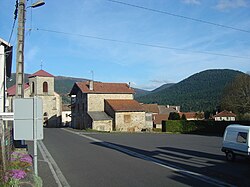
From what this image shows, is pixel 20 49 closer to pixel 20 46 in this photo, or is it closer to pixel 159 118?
pixel 20 46

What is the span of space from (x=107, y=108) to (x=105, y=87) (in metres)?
4.76

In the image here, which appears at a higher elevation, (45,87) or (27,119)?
(45,87)

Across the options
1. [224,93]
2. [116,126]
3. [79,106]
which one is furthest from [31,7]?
[224,93]

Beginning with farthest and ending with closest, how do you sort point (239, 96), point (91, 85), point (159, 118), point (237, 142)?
point (159, 118) < point (239, 96) < point (91, 85) < point (237, 142)

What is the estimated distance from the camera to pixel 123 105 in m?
53.6

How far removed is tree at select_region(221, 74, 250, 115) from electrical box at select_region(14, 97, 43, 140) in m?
51.0

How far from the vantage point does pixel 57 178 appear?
1060 cm

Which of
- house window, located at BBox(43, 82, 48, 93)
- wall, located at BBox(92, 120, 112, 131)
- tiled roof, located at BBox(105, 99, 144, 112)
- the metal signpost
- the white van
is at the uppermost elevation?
house window, located at BBox(43, 82, 48, 93)

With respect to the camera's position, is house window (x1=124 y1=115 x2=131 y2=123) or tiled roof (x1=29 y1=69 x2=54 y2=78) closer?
house window (x1=124 y1=115 x2=131 y2=123)

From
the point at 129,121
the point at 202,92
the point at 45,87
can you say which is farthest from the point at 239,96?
the point at 202,92

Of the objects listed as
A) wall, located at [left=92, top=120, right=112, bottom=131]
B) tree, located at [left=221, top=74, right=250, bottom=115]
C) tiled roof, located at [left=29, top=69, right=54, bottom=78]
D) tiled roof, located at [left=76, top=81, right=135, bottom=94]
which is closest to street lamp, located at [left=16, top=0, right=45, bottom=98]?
wall, located at [left=92, top=120, right=112, bottom=131]

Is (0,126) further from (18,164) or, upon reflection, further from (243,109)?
(243,109)

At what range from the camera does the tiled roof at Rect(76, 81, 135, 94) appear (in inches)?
2159

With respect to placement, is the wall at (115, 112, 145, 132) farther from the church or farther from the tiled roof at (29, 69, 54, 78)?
the tiled roof at (29, 69, 54, 78)
